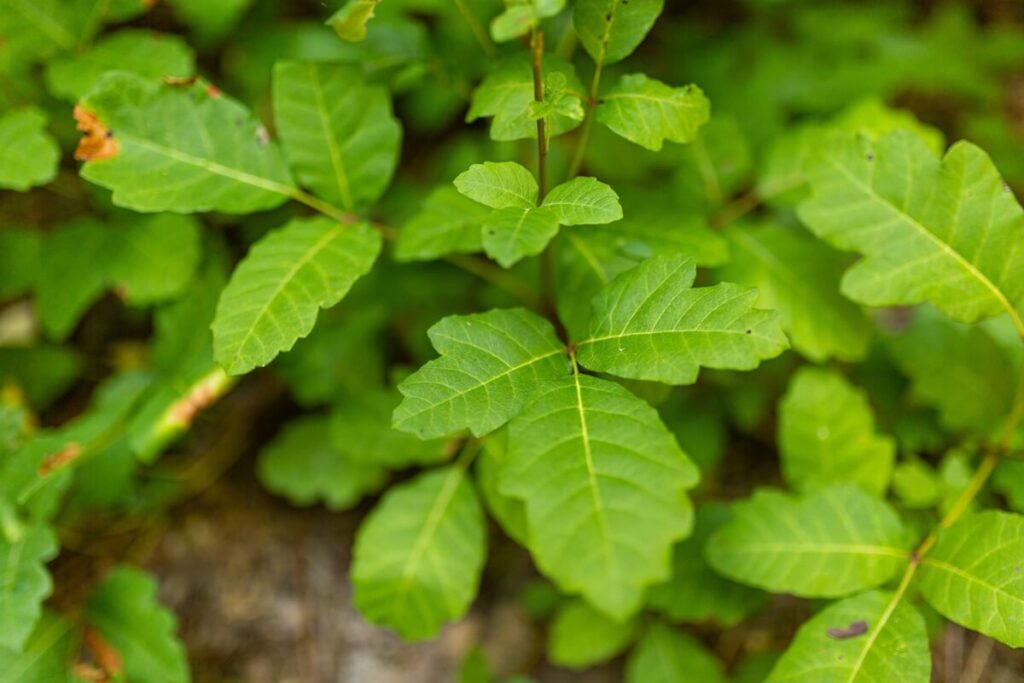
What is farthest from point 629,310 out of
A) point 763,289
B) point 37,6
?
point 37,6

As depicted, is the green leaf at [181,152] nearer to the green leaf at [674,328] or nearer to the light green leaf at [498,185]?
the light green leaf at [498,185]

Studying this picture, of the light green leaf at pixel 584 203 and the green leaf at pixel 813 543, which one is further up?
the light green leaf at pixel 584 203

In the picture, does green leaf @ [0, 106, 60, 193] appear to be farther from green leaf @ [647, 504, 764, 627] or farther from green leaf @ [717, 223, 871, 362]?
green leaf @ [647, 504, 764, 627]

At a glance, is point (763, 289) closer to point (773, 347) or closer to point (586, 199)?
point (773, 347)

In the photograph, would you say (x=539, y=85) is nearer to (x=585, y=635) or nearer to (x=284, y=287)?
(x=284, y=287)

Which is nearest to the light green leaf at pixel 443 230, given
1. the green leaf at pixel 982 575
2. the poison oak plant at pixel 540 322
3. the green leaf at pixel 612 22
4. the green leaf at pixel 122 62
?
the poison oak plant at pixel 540 322

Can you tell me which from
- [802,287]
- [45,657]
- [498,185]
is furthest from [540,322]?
[45,657]
